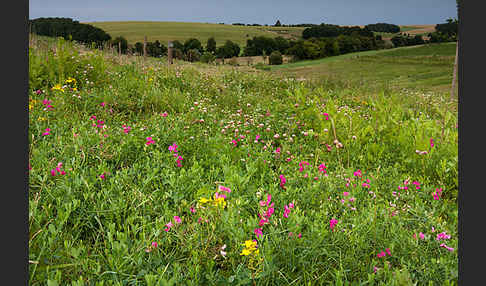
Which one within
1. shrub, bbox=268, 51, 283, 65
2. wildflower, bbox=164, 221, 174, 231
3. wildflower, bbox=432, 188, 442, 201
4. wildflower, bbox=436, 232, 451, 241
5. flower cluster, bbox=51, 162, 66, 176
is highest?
shrub, bbox=268, 51, 283, 65

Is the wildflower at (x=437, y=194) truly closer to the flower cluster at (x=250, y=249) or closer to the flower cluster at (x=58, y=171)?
the flower cluster at (x=250, y=249)

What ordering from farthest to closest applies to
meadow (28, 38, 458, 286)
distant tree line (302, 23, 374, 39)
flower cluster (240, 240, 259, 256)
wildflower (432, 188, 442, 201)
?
distant tree line (302, 23, 374, 39) < wildflower (432, 188, 442, 201) < meadow (28, 38, 458, 286) < flower cluster (240, 240, 259, 256)

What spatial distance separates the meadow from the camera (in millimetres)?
1868

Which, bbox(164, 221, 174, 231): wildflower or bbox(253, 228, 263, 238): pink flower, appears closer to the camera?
bbox(253, 228, 263, 238): pink flower

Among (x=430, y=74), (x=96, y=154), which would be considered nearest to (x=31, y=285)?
(x=96, y=154)

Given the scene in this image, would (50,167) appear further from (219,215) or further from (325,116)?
(325,116)

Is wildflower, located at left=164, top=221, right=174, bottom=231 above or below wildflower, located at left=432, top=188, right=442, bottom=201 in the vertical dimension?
above

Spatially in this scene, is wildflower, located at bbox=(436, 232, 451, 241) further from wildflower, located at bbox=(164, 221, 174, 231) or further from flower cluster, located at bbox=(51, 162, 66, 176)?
flower cluster, located at bbox=(51, 162, 66, 176)

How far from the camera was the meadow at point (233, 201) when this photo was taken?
1.87m

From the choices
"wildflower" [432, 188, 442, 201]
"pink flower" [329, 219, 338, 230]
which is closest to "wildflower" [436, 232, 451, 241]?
"pink flower" [329, 219, 338, 230]

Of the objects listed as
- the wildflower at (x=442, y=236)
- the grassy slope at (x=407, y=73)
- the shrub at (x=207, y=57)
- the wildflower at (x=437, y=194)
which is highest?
the shrub at (x=207, y=57)

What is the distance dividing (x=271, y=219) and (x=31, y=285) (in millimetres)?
1443

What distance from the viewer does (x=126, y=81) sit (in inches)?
285

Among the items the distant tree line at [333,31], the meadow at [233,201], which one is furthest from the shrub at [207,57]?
the distant tree line at [333,31]
